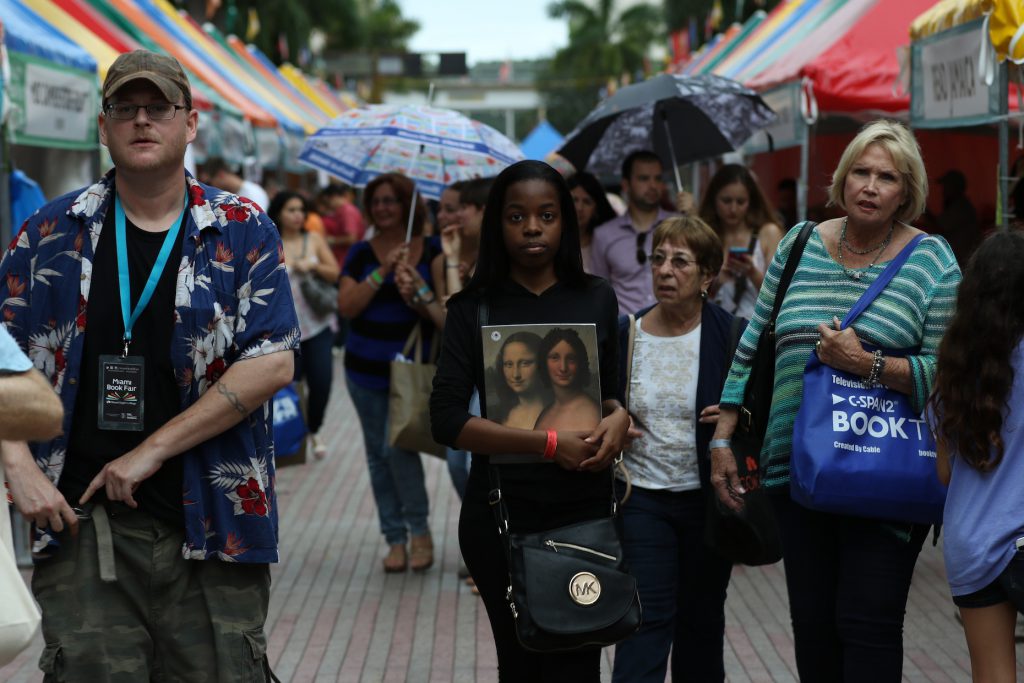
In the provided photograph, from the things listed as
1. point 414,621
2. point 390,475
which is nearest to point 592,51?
point 390,475

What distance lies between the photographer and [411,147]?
24.8ft

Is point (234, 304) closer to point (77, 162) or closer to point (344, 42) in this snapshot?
point (77, 162)

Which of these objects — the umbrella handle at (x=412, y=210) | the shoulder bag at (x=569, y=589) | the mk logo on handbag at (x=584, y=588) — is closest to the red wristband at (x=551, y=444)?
the shoulder bag at (x=569, y=589)

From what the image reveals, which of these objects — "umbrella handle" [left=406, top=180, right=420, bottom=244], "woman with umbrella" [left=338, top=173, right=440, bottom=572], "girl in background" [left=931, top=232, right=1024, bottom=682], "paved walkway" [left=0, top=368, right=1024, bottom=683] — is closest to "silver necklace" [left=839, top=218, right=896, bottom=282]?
"girl in background" [left=931, top=232, right=1024, bottom=682]

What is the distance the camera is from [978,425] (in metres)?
3.46

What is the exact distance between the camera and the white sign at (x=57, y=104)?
707cm

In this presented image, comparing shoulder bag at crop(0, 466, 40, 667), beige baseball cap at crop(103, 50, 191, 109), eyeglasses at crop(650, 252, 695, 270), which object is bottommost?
shoulder bag at crop(0, 466, 40, 667)

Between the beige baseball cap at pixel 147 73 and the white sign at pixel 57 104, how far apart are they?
3.95 metres

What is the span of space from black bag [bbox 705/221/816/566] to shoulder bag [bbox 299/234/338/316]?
591 centimetres

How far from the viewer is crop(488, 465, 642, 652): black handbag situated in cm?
351

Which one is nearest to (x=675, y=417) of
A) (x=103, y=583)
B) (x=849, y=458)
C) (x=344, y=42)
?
(x=849, y=458)

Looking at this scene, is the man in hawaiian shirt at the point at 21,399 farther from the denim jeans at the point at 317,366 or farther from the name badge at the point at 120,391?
the denim jeans at the point at 317,366

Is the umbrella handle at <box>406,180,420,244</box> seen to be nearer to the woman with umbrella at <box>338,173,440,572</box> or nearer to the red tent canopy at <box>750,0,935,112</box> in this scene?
the woman with umbrella at <box>338,173,440,572</box>

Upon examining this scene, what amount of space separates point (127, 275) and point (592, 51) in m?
67.6
